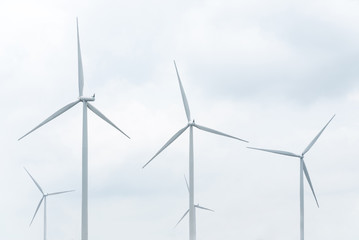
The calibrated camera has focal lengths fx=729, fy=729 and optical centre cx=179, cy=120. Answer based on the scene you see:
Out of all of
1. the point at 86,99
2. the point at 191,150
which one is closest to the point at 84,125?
the point at 86,99

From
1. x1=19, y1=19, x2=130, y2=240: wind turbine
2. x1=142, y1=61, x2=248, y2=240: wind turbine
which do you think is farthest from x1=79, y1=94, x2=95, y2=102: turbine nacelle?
x1=142, y1=61, x2=248, y2=240: wind turbine

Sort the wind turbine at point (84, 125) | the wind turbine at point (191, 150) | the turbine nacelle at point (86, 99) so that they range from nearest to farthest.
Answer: the wind turbine at point (84, 125) < the turbine nacelle at point (86, 99) < the wind turbine at point (191, 150)

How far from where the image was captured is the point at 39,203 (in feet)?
299

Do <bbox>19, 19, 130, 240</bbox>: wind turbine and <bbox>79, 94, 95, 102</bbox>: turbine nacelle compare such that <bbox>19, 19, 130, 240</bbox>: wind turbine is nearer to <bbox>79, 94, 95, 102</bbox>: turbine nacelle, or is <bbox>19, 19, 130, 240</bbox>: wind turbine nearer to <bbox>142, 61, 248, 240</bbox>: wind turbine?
<bbox>79, 94, 95, 102</bbox>: turbine nacelle

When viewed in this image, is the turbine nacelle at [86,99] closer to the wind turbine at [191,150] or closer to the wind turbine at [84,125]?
the wind turbine at [84,125]

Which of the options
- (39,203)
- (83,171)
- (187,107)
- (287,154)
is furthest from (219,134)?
(39,203)

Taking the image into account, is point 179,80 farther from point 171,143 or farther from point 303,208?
point 303,208

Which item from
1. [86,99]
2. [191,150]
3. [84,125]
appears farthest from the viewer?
[191,150]

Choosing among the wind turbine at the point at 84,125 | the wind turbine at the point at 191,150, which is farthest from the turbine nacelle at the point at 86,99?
the wind turbine at the point at 191,150

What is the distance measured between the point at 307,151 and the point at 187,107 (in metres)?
13.7

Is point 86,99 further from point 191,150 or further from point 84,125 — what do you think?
point 191,150

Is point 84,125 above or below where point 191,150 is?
below

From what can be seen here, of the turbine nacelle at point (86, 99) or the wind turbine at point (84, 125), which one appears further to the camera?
the turbine nacelle at point (86, 99)

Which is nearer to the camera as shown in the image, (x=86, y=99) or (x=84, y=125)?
(x=84, y=125)
